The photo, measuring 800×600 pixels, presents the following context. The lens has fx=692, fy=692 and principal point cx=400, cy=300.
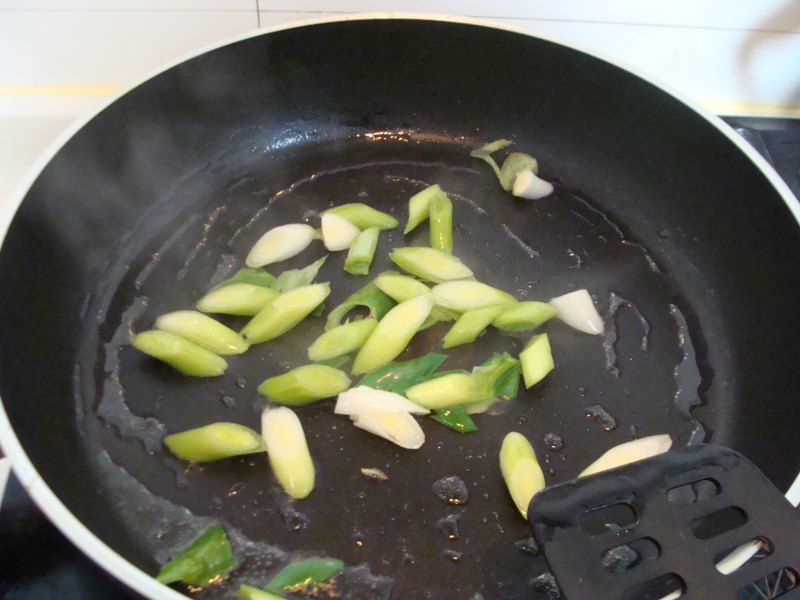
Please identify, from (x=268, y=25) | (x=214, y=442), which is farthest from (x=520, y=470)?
(x=268, y=25)

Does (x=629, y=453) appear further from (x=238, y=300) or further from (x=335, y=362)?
(x=238, y=300)

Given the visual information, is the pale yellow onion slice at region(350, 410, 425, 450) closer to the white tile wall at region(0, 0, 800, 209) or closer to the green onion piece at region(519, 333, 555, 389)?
the green onion piece at region(519, 333, 555, 389)

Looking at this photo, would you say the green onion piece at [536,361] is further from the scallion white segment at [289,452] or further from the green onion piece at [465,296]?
the scallion white segment at [289,452]

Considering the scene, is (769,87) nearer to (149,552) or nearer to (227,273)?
(227,273)

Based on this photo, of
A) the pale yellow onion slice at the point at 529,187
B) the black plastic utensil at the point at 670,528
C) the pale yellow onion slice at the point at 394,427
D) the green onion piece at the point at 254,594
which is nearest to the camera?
the black plastic utensil at the point at 670,528

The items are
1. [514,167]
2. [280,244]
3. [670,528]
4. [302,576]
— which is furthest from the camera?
[514,167]

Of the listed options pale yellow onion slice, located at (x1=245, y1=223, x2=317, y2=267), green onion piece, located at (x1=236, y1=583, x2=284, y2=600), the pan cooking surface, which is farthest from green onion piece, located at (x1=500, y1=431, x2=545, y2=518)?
pale yellow onion slice, located at (x1=245, y1=223, x2=317, y2=267)

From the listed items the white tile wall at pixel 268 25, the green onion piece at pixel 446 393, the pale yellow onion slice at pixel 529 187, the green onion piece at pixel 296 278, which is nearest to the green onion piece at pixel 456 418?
the green onion piece at pixel 446 393
